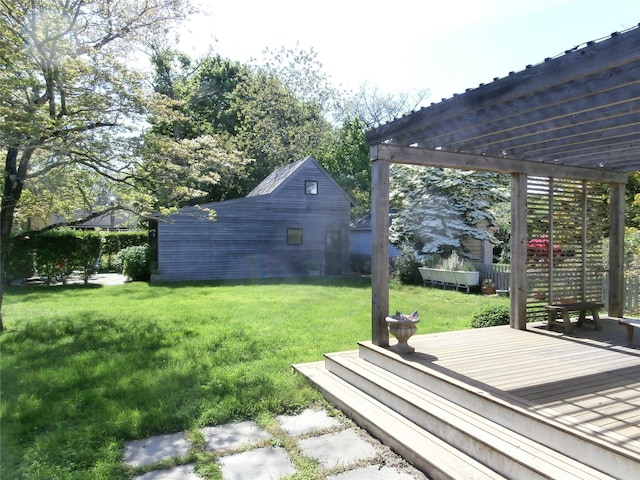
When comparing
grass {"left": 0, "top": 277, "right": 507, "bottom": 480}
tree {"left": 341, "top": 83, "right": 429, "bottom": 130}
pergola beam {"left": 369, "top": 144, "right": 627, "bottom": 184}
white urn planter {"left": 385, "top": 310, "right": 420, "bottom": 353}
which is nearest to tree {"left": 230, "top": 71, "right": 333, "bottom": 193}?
tree {"left": 341, "top": 83, "right": 429, "bottom": 130}

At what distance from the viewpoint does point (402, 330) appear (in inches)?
175

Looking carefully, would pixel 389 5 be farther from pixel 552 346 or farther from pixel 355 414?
pixel 355 414

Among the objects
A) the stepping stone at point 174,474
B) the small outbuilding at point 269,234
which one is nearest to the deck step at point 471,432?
the stepping stone at point 174,474

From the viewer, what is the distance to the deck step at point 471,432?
2434 millimetres

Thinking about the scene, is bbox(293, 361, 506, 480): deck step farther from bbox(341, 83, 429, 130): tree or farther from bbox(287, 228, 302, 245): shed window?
bbox(341, 83, 429, 130): tree

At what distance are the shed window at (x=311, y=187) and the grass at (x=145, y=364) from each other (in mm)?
8334

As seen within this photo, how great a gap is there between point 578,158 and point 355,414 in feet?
15.3

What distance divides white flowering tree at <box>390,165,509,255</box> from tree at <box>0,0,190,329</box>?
10.6m

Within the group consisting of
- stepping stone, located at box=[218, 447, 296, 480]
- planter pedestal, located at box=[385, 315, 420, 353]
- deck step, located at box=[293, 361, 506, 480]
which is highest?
planter pedestal, located at box=[385, 315, 420, 353]

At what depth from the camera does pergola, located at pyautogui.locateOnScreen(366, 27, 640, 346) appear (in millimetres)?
2916

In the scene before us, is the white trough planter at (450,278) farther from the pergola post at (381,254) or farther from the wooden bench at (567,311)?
the pergola post at (381,254)

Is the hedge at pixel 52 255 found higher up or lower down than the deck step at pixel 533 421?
higher up

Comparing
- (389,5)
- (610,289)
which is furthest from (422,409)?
(389,5)

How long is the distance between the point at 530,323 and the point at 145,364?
18.3 feet
